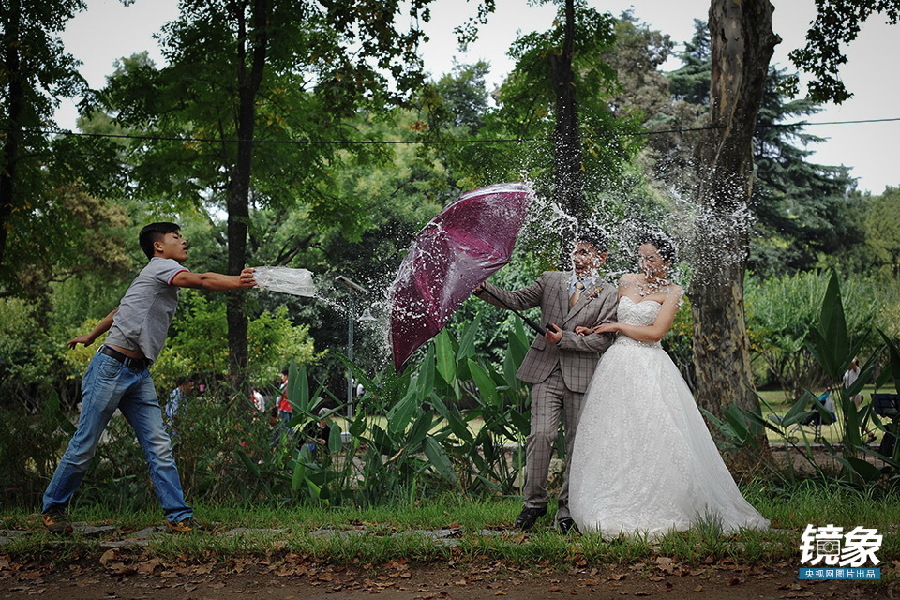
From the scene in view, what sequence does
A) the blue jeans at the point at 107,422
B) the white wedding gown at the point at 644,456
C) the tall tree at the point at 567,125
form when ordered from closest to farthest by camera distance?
the white wedding gown at the point at 644,456
the blue jeans at the point at 107,422
the tall tree at the point at 567,125

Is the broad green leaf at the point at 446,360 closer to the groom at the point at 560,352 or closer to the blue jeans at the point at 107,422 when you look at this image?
the groom at the point at 560,352

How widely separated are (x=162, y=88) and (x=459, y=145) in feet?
19.8

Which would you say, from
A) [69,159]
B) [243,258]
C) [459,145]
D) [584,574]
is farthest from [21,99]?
[584,574]

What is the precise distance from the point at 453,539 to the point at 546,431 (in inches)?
35.8

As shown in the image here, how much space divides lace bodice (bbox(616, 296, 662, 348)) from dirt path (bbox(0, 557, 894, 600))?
154 cm

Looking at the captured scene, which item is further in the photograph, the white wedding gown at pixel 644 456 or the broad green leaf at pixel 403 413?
the broad green leaf at pixel 403 413

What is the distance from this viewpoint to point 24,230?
45.1 ft

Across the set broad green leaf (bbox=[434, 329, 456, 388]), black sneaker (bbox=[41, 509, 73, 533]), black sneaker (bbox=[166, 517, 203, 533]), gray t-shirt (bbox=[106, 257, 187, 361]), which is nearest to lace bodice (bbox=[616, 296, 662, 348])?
broad green leaf (bbox=[434, 329, 456, 388])

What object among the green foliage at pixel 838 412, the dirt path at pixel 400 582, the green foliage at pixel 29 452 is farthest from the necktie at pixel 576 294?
the green foliage at pixel 29 452

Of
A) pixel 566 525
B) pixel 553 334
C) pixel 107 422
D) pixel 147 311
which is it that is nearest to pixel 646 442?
pixel 566 525

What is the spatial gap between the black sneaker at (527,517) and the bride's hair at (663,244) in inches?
70.2

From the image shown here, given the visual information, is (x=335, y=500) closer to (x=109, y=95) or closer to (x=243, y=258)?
(x=243, y=258)

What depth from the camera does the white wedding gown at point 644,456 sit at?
16.0 ft

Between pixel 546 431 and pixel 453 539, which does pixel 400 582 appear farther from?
pixel 546 431
